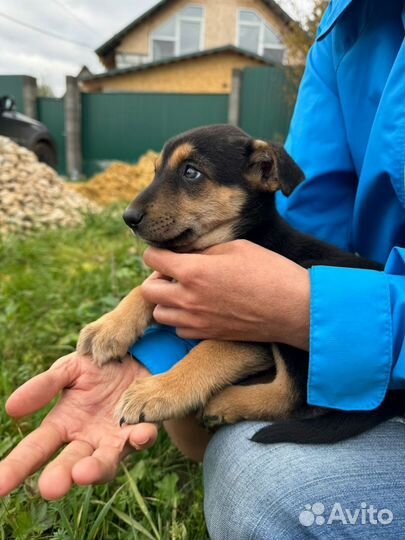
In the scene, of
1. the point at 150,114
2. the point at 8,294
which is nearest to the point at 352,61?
the point at 8,294

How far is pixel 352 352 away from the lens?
170 cm

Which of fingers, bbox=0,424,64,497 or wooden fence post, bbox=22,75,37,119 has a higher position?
wooden fence post, bbox=22,75,37,119

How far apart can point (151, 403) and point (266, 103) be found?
13.4m

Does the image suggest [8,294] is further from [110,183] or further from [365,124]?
[110,183]

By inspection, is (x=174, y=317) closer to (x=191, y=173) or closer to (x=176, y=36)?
(x=191, y=173)

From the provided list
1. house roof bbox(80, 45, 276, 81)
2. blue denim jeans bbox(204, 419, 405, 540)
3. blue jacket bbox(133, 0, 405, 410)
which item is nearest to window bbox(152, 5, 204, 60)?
house roof bbox(80, 45, 276, 81)

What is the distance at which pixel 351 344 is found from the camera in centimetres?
171

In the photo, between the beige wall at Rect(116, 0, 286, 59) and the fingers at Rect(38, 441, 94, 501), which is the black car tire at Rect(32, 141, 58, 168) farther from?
the beige wall at Rect(116, 0, 286, 59)

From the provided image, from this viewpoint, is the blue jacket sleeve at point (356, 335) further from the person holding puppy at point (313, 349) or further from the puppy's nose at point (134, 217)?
the puppy's nose at point (134, 217)

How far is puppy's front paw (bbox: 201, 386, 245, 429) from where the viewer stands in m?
2.04

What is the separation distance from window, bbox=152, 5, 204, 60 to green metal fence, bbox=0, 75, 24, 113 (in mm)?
10159

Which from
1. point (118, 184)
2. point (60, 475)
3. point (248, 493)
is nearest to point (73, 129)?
point (118, 184)

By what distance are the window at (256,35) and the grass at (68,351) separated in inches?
843

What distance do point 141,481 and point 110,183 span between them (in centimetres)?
1007
